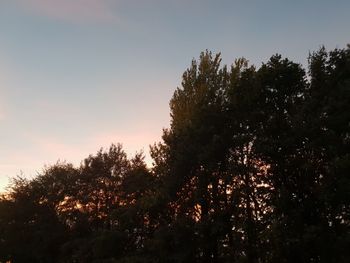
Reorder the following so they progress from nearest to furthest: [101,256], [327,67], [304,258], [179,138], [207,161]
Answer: [304,258]
[327,67]
[207,161]
[179,138]
[101,256]

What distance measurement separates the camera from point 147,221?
4500 centimetres

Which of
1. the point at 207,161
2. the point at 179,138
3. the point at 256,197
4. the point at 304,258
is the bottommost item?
the point at 304,258

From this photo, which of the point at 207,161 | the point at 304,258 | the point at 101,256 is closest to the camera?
the point at 304,258

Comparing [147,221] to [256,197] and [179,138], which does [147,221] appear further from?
[256,197]

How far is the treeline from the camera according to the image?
96.0 feet

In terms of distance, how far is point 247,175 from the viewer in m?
35.7

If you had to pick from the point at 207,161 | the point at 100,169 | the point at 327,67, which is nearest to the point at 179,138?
the point at 207,161

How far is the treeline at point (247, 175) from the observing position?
2925cm

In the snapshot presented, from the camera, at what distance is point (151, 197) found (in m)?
39.0

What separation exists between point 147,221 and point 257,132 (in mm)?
17050

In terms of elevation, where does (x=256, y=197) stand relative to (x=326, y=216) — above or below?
above

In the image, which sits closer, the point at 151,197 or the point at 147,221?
the point at 151,197

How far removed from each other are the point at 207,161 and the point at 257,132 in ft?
17.1

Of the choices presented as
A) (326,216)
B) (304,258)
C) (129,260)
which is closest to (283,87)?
(326,216)
